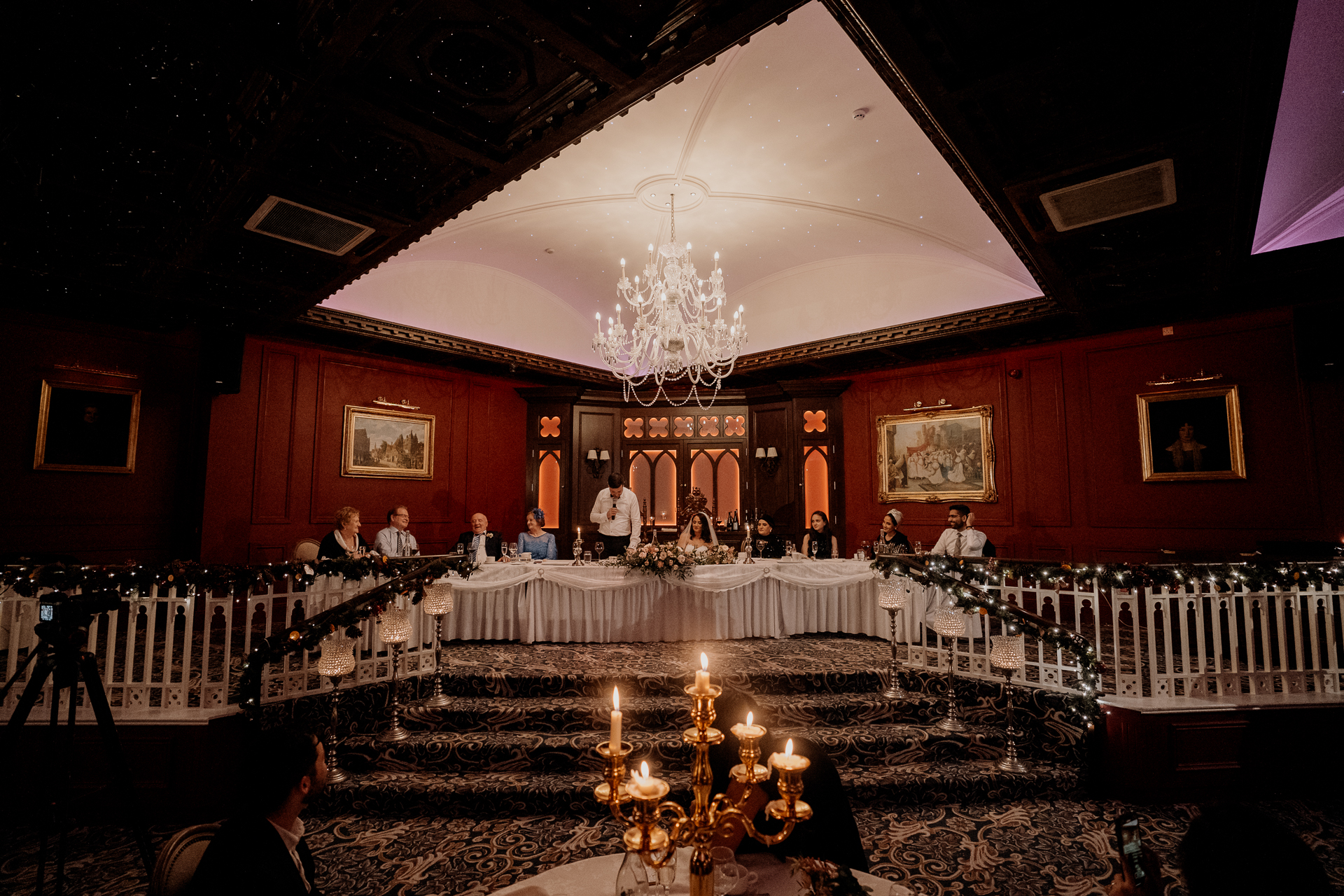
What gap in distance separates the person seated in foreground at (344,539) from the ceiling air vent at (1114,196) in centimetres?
637

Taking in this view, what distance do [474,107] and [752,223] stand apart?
4362 millimetres

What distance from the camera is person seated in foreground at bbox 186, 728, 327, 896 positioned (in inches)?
71.2

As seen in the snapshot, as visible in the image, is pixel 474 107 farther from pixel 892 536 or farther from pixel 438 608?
pixel 892 536

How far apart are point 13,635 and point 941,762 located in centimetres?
606

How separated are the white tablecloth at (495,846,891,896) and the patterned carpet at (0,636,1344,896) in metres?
0.57

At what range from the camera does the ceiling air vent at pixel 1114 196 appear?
14.2ft

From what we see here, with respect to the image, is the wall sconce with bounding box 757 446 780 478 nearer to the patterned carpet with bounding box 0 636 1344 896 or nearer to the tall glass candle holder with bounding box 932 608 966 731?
the patterned carpet with bounding box 0 636 1344 896

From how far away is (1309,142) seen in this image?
5.07 meters

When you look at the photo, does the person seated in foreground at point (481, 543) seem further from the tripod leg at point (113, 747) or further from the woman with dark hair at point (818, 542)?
the woman with dark hair at point (818, 542)

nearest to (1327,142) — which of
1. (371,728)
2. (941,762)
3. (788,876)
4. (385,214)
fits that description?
(941,762)

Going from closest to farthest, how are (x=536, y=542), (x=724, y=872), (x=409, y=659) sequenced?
(x=724, y=872), (x=409, y=659), (x=536, y=542)

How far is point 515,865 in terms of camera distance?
344 centimetres

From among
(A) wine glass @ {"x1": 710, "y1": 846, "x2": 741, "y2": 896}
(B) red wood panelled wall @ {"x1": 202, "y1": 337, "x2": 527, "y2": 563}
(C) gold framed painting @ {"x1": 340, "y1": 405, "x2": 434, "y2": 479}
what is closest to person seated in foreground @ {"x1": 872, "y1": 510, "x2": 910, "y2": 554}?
(A) wine glass @ {"x1": 710, "y1": 846, "x2": 741, "y2": 896}

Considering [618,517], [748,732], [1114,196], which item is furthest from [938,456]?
[748,732]
